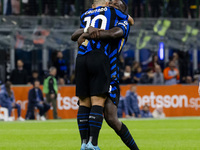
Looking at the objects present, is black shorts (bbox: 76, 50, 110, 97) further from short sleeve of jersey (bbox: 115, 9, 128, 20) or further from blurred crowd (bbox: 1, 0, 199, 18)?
blurred crowd (bbox: 1, 0, 199, 18)

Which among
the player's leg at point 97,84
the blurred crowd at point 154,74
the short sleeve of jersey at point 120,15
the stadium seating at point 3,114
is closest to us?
the player's leg at point 97,84

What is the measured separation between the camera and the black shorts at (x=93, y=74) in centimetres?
744

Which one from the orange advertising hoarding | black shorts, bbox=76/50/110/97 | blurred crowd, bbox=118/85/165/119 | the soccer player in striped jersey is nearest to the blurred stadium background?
the orange advertising hoarding

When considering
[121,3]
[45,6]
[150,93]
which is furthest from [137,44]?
[121,3]

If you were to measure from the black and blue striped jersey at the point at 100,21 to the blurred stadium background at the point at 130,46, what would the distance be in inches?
572

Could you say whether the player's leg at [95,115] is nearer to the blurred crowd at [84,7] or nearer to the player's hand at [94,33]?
the player's hand at [94,33]

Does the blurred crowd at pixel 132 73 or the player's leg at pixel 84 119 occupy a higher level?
the player's leg at pixel 84 119

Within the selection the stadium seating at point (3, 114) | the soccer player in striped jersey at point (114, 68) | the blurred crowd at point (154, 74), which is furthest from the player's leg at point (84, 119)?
the blurred crowd at point (154, 74)

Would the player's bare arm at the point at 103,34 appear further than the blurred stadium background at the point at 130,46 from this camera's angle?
No

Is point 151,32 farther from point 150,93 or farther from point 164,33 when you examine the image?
point 150,93

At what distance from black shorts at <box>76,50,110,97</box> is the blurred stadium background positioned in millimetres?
14575

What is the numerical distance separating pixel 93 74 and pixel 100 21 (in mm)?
663

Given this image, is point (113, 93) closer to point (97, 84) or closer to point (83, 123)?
point (97, 84)

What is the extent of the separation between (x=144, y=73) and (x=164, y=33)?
219 centimetres
